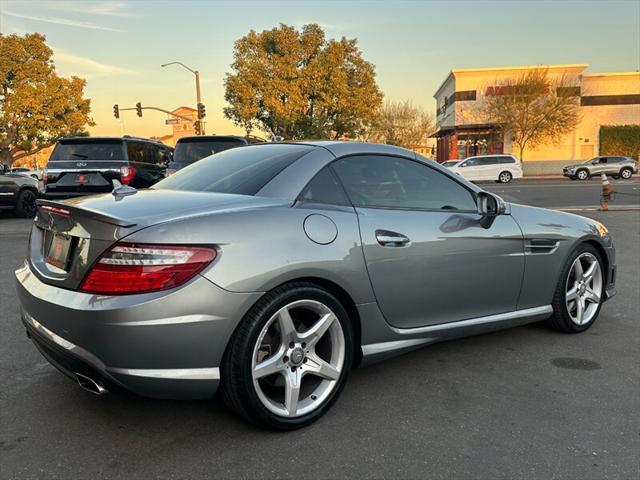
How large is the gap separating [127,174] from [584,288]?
346 inches

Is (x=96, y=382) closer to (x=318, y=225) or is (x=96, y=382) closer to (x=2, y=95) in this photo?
(x=318, y=225)

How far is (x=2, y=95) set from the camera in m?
40.4

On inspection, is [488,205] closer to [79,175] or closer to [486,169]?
[79,175]

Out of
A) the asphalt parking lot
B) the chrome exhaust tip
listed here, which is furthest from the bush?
the chrome exhaust tip

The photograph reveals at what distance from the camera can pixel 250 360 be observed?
251 cm

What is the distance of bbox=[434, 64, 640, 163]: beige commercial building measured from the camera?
4556cm

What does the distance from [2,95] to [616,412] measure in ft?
154

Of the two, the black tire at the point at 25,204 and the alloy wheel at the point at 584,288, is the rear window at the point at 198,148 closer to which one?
the black tire at the point at 25,204

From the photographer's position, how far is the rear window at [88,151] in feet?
34.5

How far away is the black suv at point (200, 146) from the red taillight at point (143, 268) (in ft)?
27.8

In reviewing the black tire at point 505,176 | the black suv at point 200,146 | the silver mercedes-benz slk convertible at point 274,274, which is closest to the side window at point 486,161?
the black tire at point 505,176

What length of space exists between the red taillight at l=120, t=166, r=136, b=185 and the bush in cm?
4446

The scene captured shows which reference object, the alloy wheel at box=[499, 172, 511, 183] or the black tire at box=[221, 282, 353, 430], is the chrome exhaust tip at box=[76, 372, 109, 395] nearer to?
the black tire at box=[221, 282, 353, 430]

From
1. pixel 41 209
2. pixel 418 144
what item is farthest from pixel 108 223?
pixel 418 144
